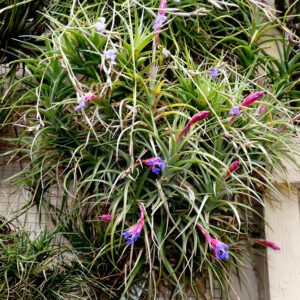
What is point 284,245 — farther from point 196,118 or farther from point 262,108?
point 196,118

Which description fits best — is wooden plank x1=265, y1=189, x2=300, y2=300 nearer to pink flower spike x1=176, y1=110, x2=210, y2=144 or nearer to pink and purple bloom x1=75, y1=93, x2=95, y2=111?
pink flower spike x1=176, y1=110, x2=210, y2=144

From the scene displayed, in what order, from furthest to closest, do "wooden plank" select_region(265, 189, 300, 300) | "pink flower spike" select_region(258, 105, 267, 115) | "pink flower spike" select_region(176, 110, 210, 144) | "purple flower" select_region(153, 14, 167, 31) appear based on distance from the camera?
"wooden plank" select_region(265, 189, 300, 300) < "pink flower spike" select_region(258, 105, 267, 115) < "purple flower" select_region(153, 14, 167, 31) < "pink flower spike" select_region(176, 110, 210, 144)

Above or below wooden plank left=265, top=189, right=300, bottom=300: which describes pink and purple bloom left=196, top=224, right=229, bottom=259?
above

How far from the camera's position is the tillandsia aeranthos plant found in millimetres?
1232

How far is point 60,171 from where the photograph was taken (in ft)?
4.67

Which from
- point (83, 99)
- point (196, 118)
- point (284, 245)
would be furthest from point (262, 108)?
point (83, 99)

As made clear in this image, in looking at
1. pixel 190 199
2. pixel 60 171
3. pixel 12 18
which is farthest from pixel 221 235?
pixel 12 18

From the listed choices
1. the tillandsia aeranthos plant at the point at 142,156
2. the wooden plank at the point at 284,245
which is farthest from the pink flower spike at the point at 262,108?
the wooden plank at the point at 284,245

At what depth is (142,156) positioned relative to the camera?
1.33 m

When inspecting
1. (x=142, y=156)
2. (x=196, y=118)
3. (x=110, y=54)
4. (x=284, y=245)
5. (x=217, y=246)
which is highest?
(x=110, y=54)

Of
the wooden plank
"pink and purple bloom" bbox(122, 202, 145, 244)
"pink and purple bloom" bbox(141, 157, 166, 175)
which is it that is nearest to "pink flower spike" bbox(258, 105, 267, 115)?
the wooden plank

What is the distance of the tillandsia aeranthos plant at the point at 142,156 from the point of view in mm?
1232

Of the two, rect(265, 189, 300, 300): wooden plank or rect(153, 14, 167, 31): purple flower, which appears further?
rect(265, 189, 300, 300): wooden plank

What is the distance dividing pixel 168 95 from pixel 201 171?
25 centimetres
